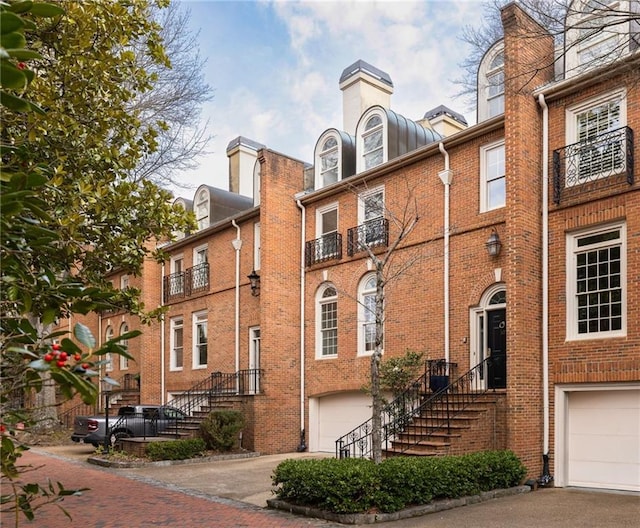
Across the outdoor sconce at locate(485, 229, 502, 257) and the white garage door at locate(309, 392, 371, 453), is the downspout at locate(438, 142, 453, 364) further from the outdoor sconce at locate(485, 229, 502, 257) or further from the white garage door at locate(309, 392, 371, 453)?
the white garage door at locate(309, 392, 371, 453)

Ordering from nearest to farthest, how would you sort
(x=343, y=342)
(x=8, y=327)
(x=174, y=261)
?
1. (x=8, y=327)
2. (x=343, y=342)
3. (x=174, y=261)

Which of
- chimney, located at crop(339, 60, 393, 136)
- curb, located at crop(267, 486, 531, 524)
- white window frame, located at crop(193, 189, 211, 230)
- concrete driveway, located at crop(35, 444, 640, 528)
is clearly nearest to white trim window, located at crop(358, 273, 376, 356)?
concrete driveway, located at crop(35, 444, 640, 528)

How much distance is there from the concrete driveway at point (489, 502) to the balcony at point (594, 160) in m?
5.70

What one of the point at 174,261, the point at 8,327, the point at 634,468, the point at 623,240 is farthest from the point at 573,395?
the point at 174,261

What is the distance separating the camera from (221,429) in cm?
1705

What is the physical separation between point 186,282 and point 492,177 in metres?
13.8

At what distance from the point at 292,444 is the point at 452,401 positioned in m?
6.65

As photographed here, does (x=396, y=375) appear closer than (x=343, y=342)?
Yes

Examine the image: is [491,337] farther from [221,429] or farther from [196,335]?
[196,335]

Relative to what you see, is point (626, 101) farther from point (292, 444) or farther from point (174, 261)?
point (174, 261)

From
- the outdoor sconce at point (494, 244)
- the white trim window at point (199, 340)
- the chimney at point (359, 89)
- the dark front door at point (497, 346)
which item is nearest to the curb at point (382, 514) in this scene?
the dark front door at point (497, 346)

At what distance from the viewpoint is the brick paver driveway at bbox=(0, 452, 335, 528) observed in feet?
29.6

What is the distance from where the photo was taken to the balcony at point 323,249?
59.3 feet

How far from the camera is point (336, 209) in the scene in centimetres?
1850
